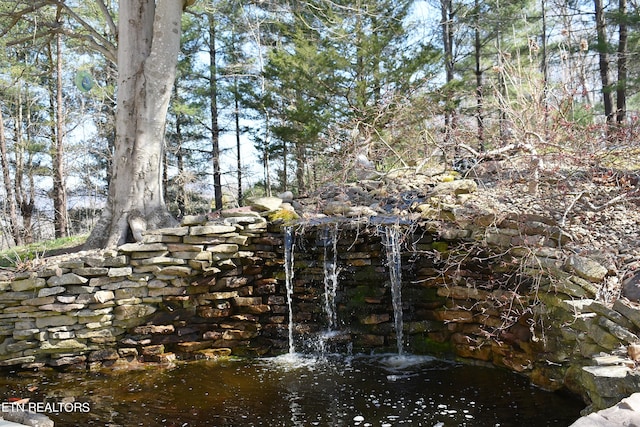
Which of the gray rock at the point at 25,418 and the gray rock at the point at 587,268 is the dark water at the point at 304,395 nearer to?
the gray rock at the point at 25,418

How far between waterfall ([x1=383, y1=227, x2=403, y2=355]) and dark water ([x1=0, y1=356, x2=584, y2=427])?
0.97ft

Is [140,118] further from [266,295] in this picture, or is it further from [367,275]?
[367,275]

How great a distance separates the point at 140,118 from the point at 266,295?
7.72 ft

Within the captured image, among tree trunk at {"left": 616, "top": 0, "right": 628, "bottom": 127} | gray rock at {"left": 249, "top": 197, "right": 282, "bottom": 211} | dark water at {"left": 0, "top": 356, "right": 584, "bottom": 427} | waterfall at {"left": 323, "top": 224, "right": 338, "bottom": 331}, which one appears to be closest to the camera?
dark water at {"left": 0, "top": 356, "right": 584, "bottom": 427}

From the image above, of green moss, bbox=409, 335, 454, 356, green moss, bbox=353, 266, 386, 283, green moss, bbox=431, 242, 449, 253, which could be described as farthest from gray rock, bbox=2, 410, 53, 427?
green moss, bbox=431, 242, 449, 253

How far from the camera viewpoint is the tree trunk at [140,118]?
207 inches

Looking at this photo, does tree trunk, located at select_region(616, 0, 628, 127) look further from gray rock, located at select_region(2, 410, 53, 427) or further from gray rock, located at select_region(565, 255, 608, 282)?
gray rock, located at select_region(2, 410, 53, 427)

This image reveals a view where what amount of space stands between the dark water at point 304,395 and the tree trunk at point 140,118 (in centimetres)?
168

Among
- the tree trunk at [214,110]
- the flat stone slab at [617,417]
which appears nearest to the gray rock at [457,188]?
the flat stone slab at [617,417]

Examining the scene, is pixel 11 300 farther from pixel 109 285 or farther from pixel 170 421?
pixel 170 421

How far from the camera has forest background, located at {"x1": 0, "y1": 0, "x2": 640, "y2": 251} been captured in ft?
19.3

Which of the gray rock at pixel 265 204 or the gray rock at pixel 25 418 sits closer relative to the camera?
the gray rock at pixel 25 418

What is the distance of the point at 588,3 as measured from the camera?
9.46 metres

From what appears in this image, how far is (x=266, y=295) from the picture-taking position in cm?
508
